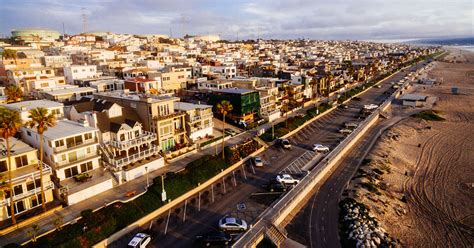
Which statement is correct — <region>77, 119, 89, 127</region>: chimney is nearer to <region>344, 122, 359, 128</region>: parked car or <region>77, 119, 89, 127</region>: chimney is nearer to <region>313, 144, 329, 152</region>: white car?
<region>313, 144, 329, 152</region>: white car

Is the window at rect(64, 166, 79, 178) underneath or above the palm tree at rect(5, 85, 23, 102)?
underneath

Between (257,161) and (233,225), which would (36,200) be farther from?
(257,161)

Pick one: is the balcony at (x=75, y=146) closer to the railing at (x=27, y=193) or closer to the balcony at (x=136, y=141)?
the balcony at (x=136, y=141)

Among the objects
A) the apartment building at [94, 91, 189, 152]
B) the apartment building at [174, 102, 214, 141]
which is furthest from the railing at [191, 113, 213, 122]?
the apartment building at [94, 91, 189, 152]

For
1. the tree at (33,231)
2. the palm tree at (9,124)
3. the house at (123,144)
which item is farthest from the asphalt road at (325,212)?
the palm tree at (9,124)

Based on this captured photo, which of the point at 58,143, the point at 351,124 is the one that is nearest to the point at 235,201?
the point at 58,143

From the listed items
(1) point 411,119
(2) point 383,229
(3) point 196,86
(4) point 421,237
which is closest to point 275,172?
(2) point 383,229

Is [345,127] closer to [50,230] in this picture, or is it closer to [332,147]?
[332,147]

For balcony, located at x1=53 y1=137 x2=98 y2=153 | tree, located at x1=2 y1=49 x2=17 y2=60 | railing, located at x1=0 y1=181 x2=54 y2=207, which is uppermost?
tree, located at x1=2 y1=49 x2=17 y2=60
